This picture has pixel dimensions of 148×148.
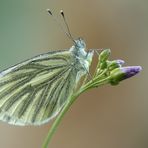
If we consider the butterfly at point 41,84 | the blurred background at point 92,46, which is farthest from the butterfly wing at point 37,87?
the blurred background at point 92,46

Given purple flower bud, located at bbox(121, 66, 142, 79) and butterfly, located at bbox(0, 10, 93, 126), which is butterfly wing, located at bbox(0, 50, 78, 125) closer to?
butterfly, located at bbox(0, 10, 93, 126)

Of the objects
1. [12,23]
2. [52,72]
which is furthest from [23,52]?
[52,72]

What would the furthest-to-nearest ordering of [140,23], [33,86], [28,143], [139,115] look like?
[140,23] < [139,115] < [28,143] < [33,86]

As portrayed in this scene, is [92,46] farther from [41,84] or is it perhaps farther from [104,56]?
[104,56]

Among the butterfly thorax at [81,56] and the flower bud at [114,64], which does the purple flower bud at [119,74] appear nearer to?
the flower bud at [114,64]

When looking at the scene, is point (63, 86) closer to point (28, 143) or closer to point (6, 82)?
point (6, 82)

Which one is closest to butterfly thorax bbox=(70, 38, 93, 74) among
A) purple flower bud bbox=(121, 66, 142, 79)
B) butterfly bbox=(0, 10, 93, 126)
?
butterfly bbox=(0, 10, 93, 126)
